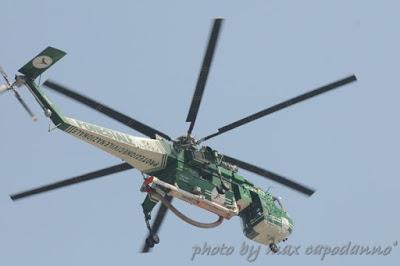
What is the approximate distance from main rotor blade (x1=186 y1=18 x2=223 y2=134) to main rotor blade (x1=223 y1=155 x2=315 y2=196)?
3710 millimetres

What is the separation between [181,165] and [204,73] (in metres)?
4.62

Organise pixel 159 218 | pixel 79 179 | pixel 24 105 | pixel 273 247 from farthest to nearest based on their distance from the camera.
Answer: pixel 273 247
pixel 159 218
pixel 79 179
pixel 24 105

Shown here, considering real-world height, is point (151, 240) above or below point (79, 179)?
below

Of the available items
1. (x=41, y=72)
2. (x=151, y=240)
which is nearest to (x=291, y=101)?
(x=151, y=240)

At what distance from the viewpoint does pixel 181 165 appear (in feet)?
130

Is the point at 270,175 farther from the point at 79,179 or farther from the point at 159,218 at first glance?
the point at 79,179

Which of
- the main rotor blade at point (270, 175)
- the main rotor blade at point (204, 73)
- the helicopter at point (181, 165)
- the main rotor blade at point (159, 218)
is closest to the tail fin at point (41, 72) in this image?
the helicopter at point (181, 165)

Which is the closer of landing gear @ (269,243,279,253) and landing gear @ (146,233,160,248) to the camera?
landing gear @ (146,233,160,248)

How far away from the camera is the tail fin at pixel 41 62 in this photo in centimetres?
3462

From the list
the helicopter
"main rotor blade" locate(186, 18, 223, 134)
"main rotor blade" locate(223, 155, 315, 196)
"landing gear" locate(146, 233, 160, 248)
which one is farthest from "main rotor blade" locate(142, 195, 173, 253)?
"main rotor blade" locate(186, 18, 223, 134)

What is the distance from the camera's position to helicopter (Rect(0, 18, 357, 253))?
3628 cm

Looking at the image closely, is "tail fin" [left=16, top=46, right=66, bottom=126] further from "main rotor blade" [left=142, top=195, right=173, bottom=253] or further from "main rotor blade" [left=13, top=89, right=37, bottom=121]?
"main rotor blade" [left=142, top=195, right=173, bottom=253]

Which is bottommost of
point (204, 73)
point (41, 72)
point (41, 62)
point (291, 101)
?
point (41, 72)

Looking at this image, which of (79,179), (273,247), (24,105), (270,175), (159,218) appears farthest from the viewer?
(270,175)
